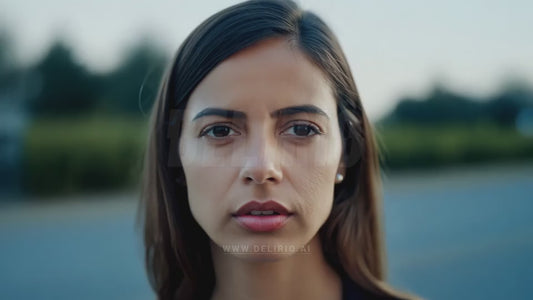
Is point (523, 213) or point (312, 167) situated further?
point (523, 213)

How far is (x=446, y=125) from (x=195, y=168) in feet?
46.9

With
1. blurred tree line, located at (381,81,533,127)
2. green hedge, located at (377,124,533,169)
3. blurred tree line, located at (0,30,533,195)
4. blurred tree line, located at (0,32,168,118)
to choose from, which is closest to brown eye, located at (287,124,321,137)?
blurred tree line, located at (381,81,533,127)

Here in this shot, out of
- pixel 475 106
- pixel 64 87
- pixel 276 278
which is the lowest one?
pixel 276 278

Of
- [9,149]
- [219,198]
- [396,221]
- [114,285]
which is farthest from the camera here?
[9,149]

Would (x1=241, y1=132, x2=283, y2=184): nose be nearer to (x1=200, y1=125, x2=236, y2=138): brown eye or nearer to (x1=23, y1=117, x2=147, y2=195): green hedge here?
(x1=200, y1=125, x2=236, y2=138): brown eye

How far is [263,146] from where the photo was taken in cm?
114

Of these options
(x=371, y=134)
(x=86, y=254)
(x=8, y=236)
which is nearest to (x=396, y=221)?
(x=86, y=254)

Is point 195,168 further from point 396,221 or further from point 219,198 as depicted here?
point 396,221

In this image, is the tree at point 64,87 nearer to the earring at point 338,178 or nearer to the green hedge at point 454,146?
the green hedge at point 454,146

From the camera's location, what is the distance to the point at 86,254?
7.22 meters

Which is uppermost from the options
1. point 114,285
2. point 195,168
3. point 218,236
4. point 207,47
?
point 207,47

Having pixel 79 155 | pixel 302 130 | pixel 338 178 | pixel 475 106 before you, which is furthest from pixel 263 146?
pixel 475 106

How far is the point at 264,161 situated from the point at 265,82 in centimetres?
18

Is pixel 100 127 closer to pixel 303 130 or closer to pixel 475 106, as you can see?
pixel 475 106
